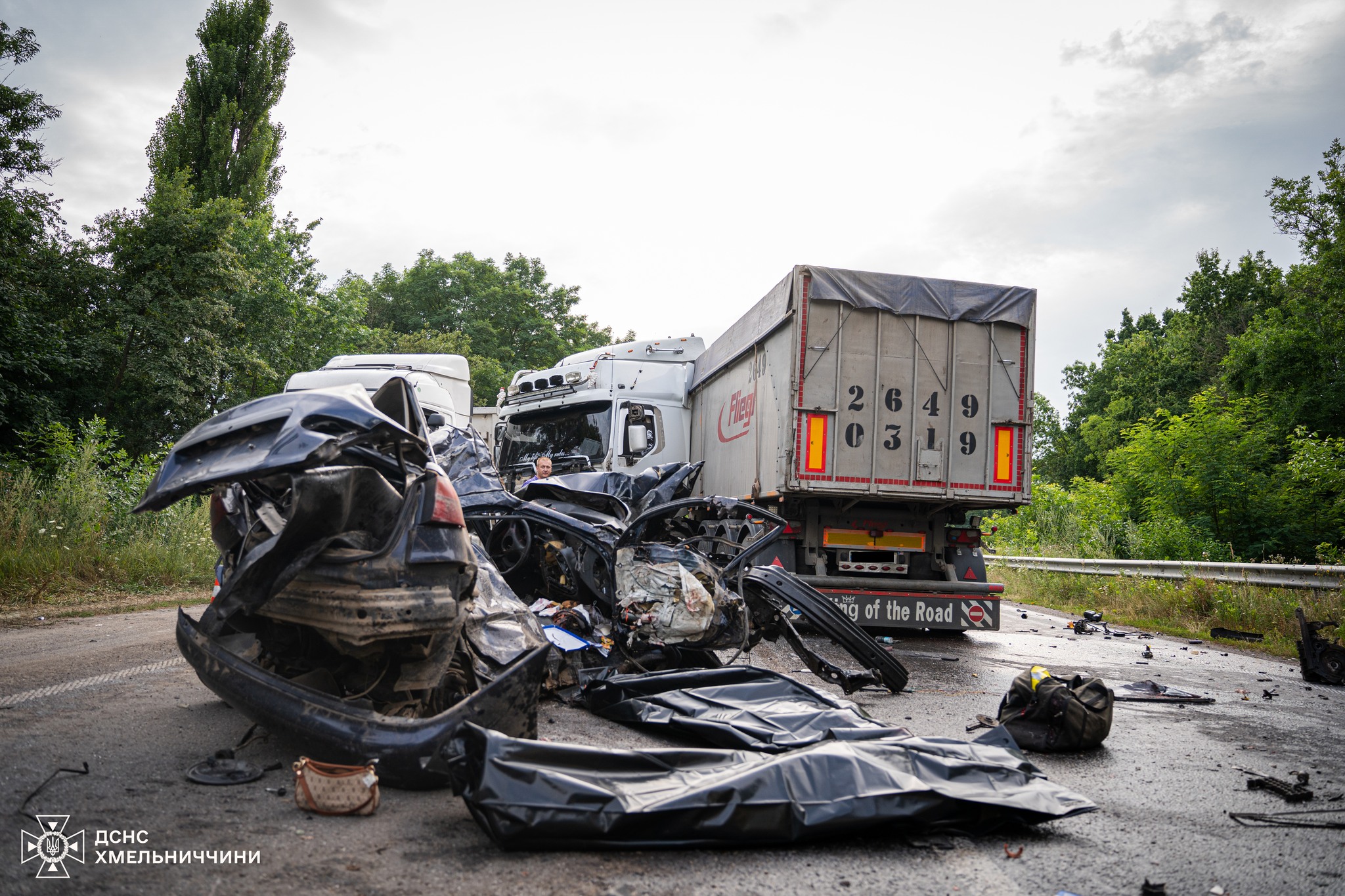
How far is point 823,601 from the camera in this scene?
549 cm

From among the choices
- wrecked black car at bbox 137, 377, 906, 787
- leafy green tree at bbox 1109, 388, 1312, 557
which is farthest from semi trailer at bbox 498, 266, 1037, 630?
leafy green tree at bbox 1109, 388, 1312, 557

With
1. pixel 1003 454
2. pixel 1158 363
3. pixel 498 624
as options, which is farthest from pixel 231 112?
pixel 1158 363

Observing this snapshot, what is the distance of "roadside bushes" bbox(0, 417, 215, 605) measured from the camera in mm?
9148

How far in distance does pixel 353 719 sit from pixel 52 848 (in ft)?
2.96

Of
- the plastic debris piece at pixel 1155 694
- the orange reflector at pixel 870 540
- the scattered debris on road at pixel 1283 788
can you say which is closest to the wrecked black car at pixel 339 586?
the scattered debris on road at pixel 1283 788

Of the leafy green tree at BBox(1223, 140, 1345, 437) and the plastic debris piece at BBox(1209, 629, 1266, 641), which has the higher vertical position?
the leafy green tree at BBox(1223, 140, 1345, 437)

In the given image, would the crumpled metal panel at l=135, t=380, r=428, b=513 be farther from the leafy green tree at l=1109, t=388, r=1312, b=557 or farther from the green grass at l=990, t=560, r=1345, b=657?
the leafy green tree at l=1109, t=388, r=1312, b=557

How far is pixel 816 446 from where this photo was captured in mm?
8344

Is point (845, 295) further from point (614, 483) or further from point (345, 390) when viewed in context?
point (345, 390)

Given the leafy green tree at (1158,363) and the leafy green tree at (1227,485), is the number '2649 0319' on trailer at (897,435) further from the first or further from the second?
the leafy green tree at (1158,363)

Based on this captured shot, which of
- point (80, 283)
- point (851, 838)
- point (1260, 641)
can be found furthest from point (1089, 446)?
point (851, 838)

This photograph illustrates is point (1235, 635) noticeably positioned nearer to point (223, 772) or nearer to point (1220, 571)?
point (1220, 571)

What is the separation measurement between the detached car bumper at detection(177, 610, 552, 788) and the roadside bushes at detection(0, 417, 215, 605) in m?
7.04

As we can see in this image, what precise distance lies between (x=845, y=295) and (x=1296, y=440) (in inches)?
464
